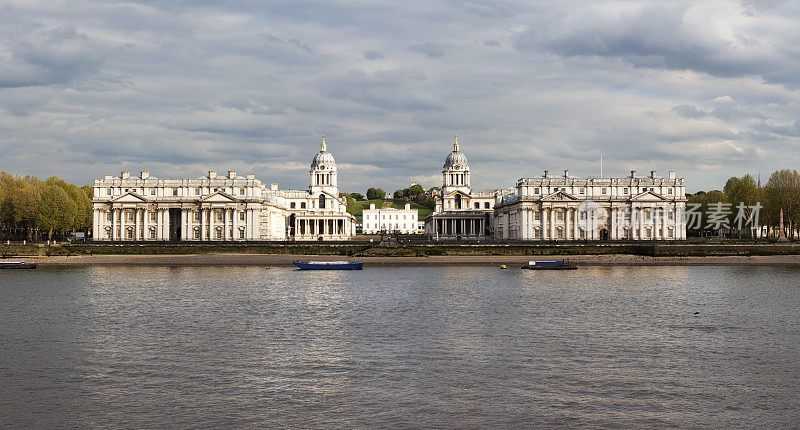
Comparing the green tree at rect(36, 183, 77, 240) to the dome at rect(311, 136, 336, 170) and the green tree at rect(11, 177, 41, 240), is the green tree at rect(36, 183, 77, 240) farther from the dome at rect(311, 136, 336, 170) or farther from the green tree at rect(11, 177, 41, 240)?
the dome at rect(311, 136, 336, 170)

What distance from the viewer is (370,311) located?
1726 inches

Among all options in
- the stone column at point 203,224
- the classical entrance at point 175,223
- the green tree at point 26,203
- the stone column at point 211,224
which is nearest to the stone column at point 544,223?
the stone column at point 211,224

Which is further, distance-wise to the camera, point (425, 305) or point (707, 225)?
point (707, 225)

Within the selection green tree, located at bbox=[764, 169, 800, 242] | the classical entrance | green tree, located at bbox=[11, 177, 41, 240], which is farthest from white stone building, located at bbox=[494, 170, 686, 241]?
green tree, located at bbox=[11, 177, 41, 240]

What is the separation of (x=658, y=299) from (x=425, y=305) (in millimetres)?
17815

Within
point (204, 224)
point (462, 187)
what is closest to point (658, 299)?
point (204, 224)

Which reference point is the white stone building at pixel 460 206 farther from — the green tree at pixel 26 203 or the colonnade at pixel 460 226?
the green tree at pixel 26 203

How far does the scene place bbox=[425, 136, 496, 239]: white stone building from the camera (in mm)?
153875

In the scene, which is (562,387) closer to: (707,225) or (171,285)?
(171,285)

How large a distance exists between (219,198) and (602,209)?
70.2m

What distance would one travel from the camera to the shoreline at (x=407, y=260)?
92812mm

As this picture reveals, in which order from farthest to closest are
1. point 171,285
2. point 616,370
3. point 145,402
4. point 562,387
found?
point 171,285 < point 616,370 < point 562,387 < point 145,402

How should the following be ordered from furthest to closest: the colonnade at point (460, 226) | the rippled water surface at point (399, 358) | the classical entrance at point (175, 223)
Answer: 1. the colonnade at point (460, 226)
2. the classical entrance at point (175, 223)
3. the rippled water surface at point (399, 358)

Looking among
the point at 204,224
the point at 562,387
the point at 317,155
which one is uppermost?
the point at 317,155
